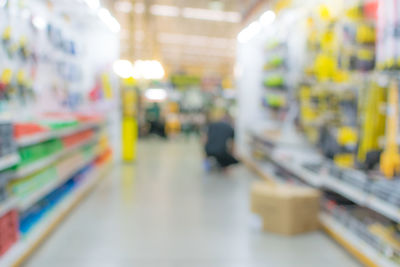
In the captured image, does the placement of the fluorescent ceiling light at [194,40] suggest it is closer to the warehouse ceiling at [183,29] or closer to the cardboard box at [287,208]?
the warehouse ceiling at [183,29]

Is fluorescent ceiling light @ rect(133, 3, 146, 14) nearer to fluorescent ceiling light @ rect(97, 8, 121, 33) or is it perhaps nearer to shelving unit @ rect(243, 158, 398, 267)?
fluorescent ceiling light @ rect(97, 8, 121, 33)

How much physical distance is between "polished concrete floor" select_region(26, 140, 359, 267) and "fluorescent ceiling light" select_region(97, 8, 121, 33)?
2.77 m

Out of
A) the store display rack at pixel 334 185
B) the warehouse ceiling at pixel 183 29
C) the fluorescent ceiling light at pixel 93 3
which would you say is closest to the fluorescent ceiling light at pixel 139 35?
the warehouse ceiling at pixel 183 29

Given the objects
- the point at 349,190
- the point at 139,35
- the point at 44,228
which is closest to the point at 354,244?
the point at 349,190

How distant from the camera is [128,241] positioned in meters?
3.97

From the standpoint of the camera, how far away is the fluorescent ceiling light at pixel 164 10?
12.2m

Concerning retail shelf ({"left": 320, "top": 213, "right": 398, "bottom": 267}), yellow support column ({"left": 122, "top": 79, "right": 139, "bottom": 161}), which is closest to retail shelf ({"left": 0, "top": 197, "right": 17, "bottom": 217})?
retail shelf ({"left": 320, "top": 213, "right": 398, "bottom": 267})

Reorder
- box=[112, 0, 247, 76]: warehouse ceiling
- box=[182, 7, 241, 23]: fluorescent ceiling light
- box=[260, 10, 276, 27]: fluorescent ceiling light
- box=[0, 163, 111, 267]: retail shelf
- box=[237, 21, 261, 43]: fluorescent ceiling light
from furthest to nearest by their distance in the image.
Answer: box=[182, 7, 241, 23]: fluorescent ceiling light → box=[112, 0, 247, 76]: warehouse ceiling → box=[237, 21, 261, 43]: fluorescent ceiling light → box=[260, 10, 276, 27]: fluorescent ceiling light → box=[0, 163, 111, 267]: retail shelf

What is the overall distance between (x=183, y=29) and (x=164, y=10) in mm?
2979

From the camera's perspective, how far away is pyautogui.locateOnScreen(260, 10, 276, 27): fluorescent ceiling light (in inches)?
274

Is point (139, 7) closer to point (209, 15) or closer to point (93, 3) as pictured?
point (209, 15)

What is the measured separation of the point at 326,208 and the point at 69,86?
4246 mm

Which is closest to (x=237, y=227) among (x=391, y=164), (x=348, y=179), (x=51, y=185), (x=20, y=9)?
(x=348, y=179)

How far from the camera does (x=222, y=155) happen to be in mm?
7871
